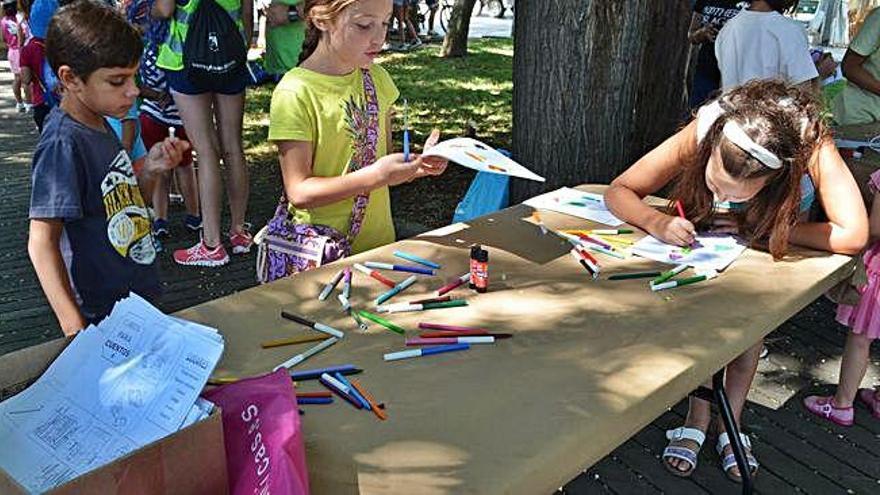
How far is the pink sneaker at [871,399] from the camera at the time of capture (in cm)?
305

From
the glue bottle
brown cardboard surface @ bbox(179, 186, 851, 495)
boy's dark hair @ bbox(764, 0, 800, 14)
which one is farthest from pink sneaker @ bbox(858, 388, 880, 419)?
the glue bottle

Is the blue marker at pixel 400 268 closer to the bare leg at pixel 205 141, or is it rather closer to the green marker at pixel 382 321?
the green marker at pixel 382 321

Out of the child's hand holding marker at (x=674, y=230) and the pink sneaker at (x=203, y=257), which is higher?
the child's hand holding marker at (x=674, y=230)

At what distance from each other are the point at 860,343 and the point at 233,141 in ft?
10.4

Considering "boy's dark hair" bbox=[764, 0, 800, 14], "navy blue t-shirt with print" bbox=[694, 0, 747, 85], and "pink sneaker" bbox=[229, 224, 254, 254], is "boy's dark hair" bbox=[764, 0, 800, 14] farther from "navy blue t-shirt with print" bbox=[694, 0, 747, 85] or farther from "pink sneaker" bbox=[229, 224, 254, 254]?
"pink sneaker" bbox=[229, 224, 254, 254]

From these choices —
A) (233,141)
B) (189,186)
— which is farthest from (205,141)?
(189,186)

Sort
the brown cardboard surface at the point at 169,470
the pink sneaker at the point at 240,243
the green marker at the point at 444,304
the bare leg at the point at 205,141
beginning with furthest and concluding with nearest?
the pink sneaker at the point at 240,243 < the bare leg at the point at 205,141 < the green marker at the point at 444,304 < the brown cardboard surface at the point at 169,470

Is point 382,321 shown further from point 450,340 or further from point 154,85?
point 154,85

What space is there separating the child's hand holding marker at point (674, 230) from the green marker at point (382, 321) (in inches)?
38.7

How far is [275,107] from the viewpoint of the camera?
2.12m

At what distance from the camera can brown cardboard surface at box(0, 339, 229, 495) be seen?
919 millimetres

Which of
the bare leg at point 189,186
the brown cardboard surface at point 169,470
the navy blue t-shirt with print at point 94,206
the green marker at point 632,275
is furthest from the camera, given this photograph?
the bare leg at point 189,186

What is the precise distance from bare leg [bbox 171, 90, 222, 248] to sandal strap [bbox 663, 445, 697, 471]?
2.74m

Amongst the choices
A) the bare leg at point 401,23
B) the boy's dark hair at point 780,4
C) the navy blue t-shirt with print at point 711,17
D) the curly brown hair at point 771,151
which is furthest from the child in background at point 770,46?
the bare leg at point 401,23
